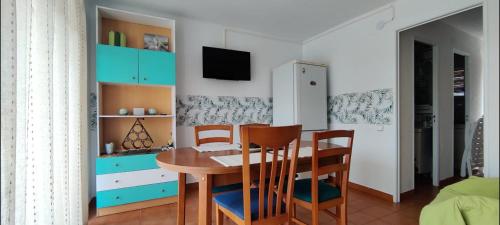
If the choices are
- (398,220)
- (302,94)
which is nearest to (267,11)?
(302,94)

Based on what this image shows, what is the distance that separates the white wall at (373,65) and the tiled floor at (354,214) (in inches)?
9.2

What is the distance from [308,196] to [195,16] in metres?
2.76

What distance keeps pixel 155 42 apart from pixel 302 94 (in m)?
2.15

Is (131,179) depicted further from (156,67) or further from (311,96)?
(311,96)

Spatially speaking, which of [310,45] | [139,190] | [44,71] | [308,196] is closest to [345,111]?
[310,45]

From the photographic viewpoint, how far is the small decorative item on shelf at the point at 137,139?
9.23 ft

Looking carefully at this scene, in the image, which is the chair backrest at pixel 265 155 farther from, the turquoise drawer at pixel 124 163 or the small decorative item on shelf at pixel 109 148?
the small decorative item on shelf at pixel 109 148

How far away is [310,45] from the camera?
406cm

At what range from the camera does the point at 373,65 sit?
9.72 feet

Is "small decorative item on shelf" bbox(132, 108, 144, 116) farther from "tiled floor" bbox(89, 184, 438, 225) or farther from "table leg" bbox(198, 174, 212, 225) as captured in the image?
"table leg" bbox(198, 174, 212, 225)

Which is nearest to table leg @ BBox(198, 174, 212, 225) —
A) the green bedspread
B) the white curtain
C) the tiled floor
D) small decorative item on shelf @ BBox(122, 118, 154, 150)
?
the white curtain

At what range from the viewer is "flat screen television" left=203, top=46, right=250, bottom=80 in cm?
326

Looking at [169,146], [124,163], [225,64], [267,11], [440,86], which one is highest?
[267,11]

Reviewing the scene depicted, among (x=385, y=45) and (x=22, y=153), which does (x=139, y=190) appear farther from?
(x=385, y=45)
